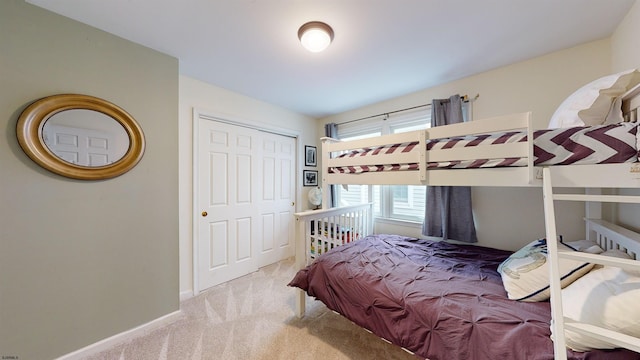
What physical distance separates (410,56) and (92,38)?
2.60 m

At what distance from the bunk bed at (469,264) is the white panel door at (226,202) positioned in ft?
4.08

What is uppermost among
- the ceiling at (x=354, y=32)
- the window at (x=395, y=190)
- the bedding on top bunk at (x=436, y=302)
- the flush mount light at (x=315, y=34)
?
the ceiling at (x=354, y=32)

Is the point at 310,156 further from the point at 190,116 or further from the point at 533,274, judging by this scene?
the point at 533,274

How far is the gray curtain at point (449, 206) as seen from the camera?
2.27m

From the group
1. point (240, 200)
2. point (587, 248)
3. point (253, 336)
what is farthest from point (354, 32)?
point (253, 336)

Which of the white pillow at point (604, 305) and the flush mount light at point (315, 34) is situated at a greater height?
the flush mount light at point (315, 34)

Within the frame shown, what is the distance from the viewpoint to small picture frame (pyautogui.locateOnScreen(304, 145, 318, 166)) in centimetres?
367

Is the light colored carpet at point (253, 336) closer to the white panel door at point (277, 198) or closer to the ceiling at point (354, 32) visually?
the white panel door at point (277, 198)

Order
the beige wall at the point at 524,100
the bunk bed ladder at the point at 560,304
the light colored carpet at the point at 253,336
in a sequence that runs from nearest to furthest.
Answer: the bunk bed ladder at the point at 560,304 → the light colored carpet at the point at 253,336 → the beige wall at the point at 524,100

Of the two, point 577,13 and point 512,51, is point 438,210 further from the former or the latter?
point 577,13

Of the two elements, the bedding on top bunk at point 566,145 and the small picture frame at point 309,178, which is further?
the small picture frame at point 309,178

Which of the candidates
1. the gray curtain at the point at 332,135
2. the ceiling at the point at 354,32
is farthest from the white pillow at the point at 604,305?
the gray curtain at the point at 332,135

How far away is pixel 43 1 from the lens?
138 centimetres

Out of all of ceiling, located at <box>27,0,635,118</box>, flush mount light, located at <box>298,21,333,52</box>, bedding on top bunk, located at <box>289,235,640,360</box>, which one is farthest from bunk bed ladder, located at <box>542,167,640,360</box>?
flush mount light, located at <box>298,21,333,52</box>
